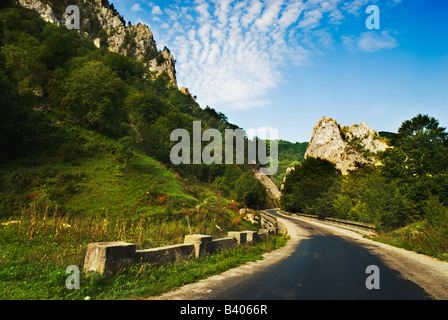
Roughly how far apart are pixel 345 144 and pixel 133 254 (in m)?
74.9

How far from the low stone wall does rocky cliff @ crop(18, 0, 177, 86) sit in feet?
424

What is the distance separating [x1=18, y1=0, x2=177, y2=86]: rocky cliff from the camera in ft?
384

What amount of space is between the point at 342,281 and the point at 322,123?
7797 cm

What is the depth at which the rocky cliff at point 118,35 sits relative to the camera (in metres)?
117

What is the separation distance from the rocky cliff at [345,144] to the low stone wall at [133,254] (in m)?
63.6

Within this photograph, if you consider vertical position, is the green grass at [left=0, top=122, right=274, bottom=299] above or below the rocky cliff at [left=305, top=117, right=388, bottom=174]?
below

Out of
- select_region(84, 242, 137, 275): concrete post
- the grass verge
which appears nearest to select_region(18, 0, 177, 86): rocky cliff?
the grass verge

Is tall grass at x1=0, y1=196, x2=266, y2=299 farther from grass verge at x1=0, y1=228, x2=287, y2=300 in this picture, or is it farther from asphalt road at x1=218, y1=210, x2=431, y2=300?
asphalt road at x1=218, y1=210, x2=431, y2=300

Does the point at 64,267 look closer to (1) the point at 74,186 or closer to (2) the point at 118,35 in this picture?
(1) the point at 74,186

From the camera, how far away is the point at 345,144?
70.3 meters

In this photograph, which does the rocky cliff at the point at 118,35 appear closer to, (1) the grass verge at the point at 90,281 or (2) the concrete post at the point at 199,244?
(2) the concrete post at the point at 199,244

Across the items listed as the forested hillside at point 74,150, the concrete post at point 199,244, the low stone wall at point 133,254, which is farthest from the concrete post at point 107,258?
the forested hillside at point 74,150
